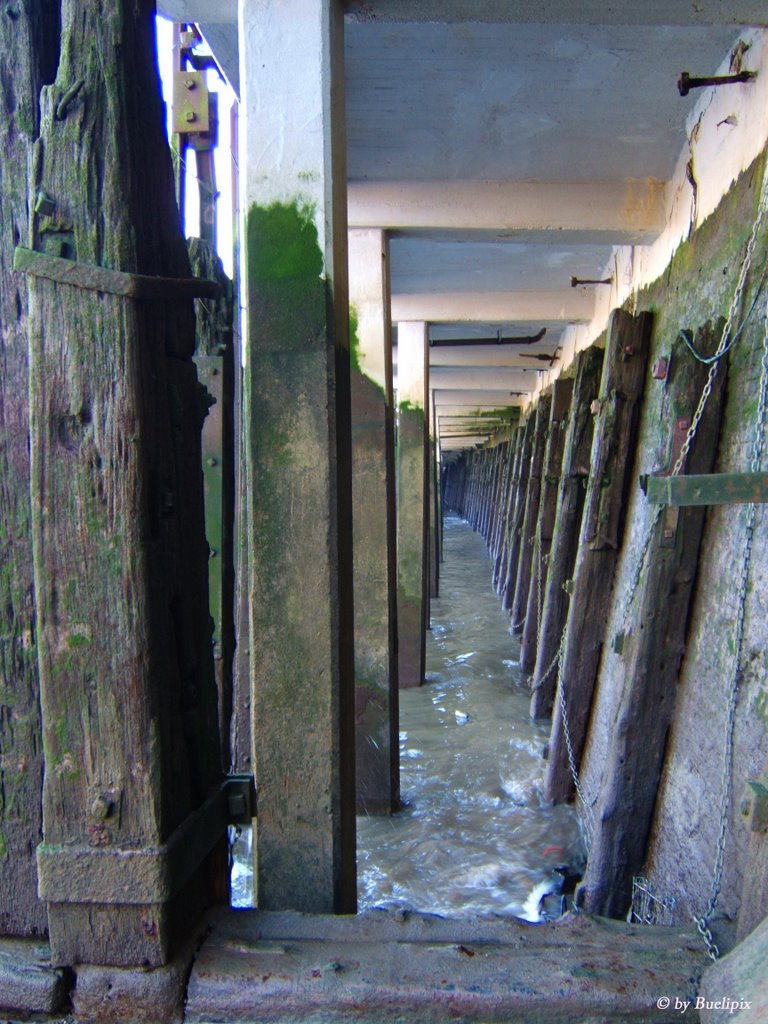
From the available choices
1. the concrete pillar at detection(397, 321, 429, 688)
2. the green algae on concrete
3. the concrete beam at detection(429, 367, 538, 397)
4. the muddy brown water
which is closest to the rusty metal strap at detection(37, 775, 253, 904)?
the green algae on concrete

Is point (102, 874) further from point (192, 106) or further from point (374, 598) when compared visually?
point (192, 106)

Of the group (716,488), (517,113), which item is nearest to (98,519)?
(716,488)

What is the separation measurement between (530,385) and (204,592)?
12.0m

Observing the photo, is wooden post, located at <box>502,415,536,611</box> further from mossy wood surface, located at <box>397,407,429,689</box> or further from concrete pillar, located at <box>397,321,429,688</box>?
mossy wood surface, located at <box>397,407,429,689</box>

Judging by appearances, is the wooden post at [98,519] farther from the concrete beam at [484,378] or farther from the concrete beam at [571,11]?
the concrete beam at [484,378]

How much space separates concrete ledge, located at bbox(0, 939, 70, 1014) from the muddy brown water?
2.36 metres

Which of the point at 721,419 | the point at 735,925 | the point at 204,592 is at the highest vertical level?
the point at 721,419

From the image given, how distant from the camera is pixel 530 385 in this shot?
13.4m

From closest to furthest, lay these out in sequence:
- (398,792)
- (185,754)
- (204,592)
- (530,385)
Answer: (185,754)
(204,592)
(398,792)
(530,385)

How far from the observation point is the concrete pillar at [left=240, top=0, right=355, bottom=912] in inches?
93.8

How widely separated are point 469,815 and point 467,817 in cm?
2

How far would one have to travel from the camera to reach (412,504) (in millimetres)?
7812

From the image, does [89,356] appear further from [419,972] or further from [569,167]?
[569,167]

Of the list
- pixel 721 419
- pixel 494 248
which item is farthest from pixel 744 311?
pixel 494 248
